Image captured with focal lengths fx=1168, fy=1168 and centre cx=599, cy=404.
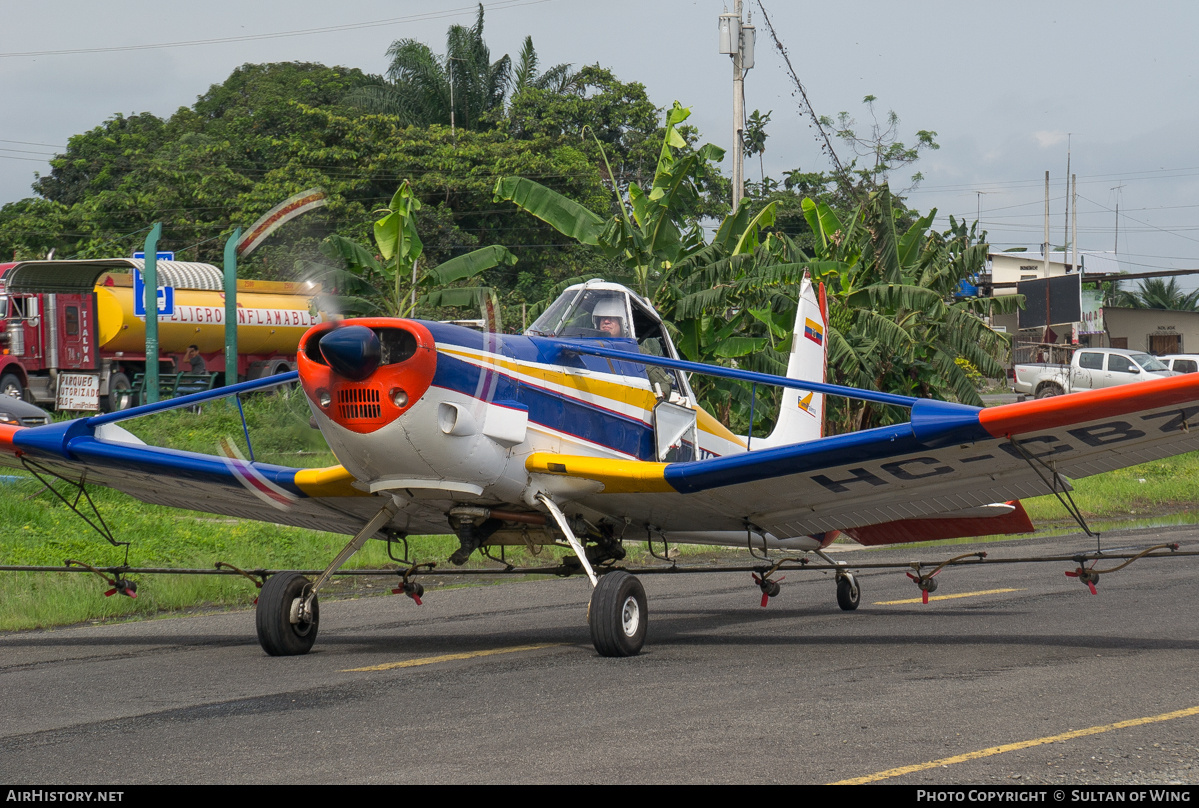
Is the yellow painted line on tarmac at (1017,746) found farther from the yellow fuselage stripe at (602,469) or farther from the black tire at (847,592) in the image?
the black tire at (847,592)

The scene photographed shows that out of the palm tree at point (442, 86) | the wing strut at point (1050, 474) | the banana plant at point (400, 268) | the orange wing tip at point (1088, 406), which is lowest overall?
the wing strut at point (1050, 474)

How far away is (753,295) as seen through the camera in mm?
20594

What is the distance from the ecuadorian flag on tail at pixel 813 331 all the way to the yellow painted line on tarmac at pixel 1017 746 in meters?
6.49

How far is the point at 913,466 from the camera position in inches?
298

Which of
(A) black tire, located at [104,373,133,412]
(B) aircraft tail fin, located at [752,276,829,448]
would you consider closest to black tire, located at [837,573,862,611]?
(B) aircraft tail fin, located at [752,276,829,448]

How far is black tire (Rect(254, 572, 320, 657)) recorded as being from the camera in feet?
26.3

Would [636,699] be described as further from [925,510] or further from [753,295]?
[753,295]

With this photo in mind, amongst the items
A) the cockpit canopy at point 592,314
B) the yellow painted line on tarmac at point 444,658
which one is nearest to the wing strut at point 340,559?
the yellow painted line on tarmac at point 444,658

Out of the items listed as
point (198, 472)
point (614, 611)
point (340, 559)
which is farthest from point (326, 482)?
point (614, 611)

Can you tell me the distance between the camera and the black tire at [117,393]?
30.8m

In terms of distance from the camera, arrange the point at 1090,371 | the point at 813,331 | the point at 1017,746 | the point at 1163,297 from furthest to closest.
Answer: the point at 1163,297, the point at 1090,371, the point at 813,331, the point at 1017,746

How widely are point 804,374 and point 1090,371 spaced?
104 ft

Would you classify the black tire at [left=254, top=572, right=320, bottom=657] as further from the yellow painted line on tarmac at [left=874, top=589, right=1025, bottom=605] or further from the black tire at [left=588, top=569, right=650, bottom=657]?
the yellow painted line on tarmac at [left=874, top=589, right=1025, bottom=605]

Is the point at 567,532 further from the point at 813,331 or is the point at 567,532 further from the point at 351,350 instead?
the point at 813,331
